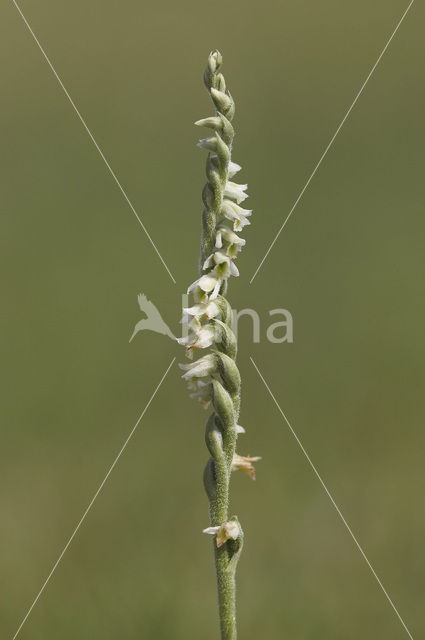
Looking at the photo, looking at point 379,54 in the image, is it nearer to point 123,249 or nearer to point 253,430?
point 123,249

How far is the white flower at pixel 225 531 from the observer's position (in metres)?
1.43

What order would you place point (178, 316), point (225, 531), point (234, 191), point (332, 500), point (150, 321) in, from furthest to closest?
point (178, 316) < point (150, 321) < point (332, 500) < point (234, 191) < point (225, 531)

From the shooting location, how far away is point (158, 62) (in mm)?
7355

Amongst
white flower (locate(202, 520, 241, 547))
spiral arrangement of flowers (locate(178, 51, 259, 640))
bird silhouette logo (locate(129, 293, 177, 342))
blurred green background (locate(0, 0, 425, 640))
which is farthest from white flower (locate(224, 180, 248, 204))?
bird silhouette logo (locate(129, 293, 177, 342))

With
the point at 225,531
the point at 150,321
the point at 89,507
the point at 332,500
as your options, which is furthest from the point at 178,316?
the point at 225,531

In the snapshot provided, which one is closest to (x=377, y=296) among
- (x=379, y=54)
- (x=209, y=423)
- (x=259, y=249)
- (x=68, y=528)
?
(x=259, y=249)

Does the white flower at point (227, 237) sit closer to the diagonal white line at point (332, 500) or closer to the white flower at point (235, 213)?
the white flower at point (235, 213)

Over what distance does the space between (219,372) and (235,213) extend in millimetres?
282

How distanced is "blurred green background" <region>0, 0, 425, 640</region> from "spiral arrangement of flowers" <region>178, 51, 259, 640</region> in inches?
31.5

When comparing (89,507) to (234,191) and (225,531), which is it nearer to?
(225,531)

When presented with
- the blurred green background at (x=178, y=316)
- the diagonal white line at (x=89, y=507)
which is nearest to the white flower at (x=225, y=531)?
the blurred green background at (x=178, y=316)

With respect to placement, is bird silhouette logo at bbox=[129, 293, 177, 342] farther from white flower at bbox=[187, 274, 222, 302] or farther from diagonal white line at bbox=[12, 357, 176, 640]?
white flower at bbox=[187, 274, 222, 302]

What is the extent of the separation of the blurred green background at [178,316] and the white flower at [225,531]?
84cm

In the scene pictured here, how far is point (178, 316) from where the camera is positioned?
4.06 m
